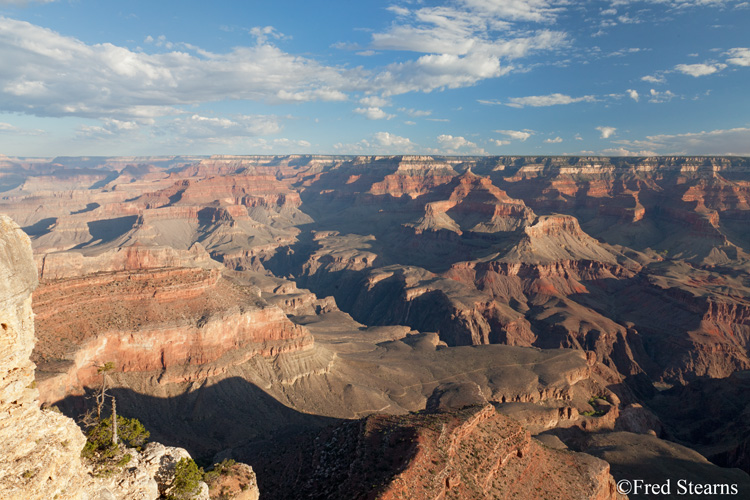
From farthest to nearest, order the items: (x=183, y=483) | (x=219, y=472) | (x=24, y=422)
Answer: (x=219, y=472) < (x=183, y=483) < (x=24, y=422)

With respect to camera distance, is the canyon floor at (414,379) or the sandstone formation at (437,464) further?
the canyon floor at (414,379)

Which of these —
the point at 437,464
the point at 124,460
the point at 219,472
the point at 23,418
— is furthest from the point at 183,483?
the point at 437,464

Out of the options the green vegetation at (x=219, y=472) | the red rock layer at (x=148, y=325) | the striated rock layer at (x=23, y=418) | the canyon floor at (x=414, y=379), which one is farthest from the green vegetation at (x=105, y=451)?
the red rock layer at (x=148, y=325)

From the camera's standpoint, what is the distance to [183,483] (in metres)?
25.3

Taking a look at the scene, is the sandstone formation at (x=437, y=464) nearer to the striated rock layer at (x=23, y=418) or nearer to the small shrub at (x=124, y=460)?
the small shrub at (x=124, y=460)

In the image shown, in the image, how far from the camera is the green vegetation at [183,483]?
2488 centimetres

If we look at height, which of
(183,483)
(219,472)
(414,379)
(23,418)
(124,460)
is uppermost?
(23,418)

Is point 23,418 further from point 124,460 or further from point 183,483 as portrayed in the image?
point 183,483

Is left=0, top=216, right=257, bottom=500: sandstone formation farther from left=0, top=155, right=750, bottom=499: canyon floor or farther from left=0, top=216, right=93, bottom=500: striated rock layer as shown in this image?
left=0, top=155, right=750, bottom=499: canyon floor

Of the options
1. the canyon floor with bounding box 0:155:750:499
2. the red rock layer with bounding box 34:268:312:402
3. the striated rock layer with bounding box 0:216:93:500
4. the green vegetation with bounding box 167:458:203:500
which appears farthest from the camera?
the red rock layer with bounding box 34:268:312:402

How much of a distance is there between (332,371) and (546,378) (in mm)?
42363

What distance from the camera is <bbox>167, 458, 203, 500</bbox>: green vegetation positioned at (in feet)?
81.6

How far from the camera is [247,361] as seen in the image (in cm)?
7588

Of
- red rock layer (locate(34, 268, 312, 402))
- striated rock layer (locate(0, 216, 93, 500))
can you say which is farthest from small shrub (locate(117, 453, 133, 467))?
red rock layer (locate(34, 268, 312, 402))
